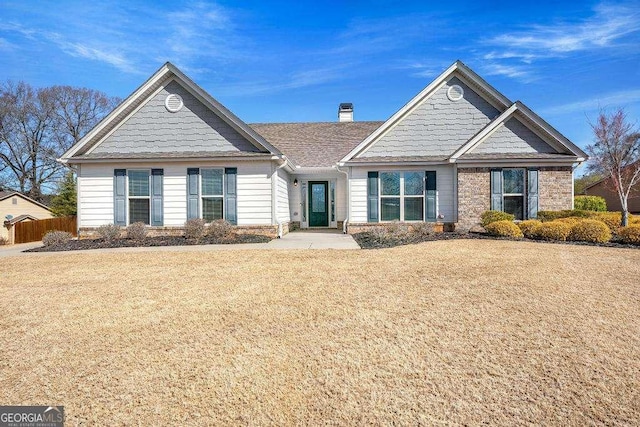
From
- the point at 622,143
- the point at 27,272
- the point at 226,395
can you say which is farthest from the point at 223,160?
the point at 622,143

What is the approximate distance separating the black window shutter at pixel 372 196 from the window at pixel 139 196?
8638mm

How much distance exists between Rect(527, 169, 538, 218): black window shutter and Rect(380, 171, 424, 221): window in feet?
12.8

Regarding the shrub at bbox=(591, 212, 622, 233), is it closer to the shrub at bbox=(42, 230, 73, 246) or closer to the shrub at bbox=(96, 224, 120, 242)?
the shrub at bbox=(96, 224, 120, 242)

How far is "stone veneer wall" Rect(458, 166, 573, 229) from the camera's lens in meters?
13.7

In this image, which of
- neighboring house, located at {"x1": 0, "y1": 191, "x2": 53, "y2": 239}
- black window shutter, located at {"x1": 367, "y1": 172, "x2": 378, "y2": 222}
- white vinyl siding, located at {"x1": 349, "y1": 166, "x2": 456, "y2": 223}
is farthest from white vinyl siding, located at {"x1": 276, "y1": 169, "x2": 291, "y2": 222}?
neighboring house, located at {"x1": 0, "y1": 191, "x2": 53, "y2": 239}

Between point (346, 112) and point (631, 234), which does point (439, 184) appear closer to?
point (631, 234)

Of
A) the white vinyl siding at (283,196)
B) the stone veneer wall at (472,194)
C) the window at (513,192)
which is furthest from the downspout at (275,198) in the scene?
the window at (513,192)

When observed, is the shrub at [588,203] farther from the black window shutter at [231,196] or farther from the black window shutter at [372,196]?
the black window shutter at [231,196]

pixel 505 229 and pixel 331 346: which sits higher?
pixel 505 229

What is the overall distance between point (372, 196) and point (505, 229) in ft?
16.2

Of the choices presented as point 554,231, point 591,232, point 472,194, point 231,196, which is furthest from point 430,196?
point 231,196

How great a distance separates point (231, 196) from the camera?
1377cm

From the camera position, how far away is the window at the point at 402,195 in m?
14.5

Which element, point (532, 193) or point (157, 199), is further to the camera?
point (157, 199)
